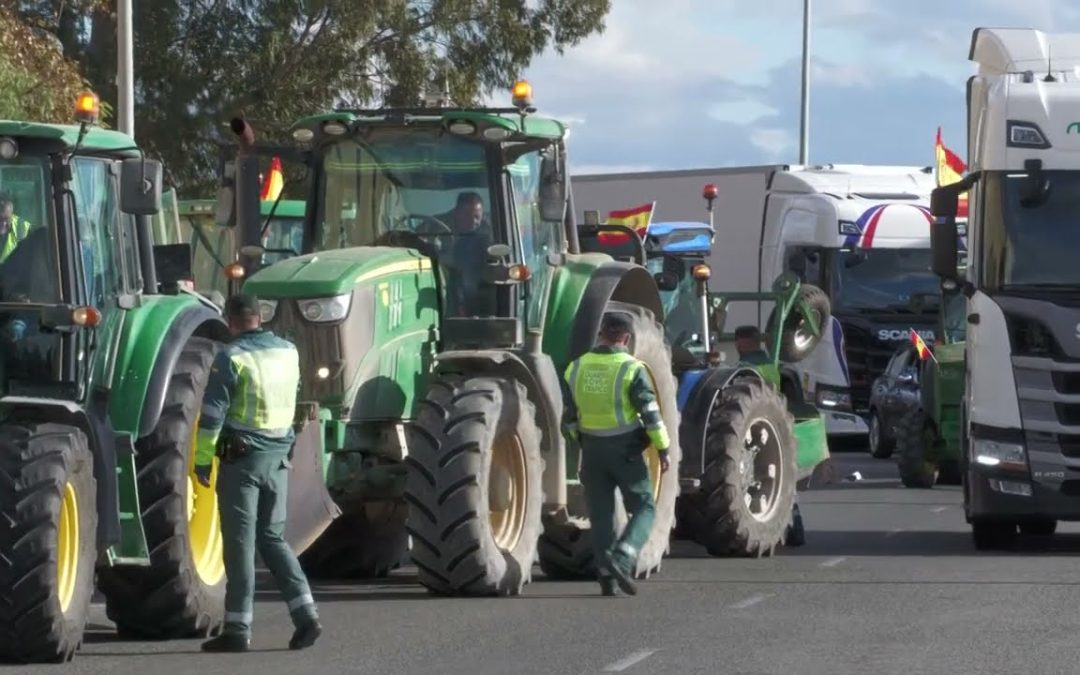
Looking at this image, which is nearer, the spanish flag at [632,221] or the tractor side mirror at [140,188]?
the tractor side mirror at [140,188]

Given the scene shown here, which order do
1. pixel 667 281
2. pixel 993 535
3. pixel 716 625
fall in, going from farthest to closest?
pixel 667 281
pixel 993 535
pixel 716 625

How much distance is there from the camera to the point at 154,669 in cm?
1131

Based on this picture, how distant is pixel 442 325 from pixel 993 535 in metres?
5.39

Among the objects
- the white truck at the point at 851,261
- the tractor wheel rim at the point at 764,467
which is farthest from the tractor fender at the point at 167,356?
the white truck at the point at 851,261

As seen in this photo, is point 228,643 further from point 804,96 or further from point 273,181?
point 804,96

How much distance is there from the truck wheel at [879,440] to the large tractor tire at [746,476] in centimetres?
1330

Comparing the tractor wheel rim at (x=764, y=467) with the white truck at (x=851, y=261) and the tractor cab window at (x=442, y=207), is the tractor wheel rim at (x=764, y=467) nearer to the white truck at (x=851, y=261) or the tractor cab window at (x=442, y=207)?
the tractor cab window at (x=442, y=207)

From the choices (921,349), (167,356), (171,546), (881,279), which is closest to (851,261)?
(881,279)

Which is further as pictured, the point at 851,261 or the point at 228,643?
the point at 851,261

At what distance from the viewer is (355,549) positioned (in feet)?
53.0

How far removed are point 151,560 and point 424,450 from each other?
2511mm

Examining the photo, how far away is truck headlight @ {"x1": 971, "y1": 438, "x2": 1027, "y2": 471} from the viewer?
17.6 meters

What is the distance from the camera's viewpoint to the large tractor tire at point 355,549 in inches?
633

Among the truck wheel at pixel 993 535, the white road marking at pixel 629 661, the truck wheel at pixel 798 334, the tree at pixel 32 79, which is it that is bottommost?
the truck wheel at pixel 993 535
